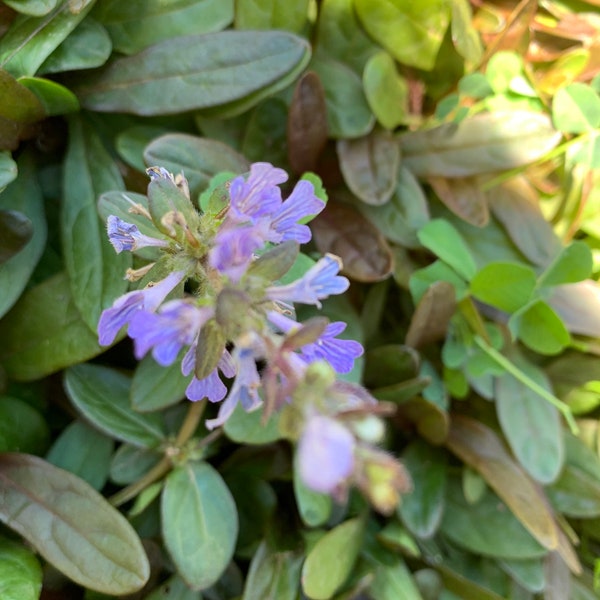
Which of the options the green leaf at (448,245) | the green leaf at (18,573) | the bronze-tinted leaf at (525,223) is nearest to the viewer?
the green leaf at (18,573)

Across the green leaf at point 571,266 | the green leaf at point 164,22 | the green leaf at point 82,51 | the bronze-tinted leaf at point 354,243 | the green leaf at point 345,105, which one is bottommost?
the green leaf at point 571,266

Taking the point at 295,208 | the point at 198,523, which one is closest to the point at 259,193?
the point at 295,208

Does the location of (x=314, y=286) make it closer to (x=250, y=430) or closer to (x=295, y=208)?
(x=295, y=208)

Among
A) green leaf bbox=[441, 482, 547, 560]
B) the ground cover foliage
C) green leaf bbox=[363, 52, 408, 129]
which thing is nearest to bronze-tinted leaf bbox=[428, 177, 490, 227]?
the ground cover foliage

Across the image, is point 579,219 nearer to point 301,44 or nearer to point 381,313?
point 381,313

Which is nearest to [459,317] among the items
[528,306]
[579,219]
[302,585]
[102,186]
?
[528,306]

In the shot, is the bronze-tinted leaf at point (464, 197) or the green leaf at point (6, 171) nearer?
→ the green leaf at point (6, 171)

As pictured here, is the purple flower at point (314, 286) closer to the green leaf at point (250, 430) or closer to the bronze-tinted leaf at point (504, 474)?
the green leaf at point (250, 430)

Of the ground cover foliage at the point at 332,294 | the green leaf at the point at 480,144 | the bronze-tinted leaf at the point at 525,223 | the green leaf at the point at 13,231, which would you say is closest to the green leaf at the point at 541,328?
the ground cover foliage at the point at 332,294
